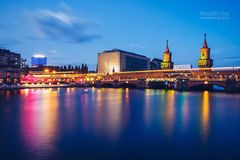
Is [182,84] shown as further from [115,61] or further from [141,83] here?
[115,61]

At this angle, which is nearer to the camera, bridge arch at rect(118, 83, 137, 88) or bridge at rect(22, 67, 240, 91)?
bridge at rect(22, 67, 240, 91)

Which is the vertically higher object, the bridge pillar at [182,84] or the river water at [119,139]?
the bridge pillar at [182,84]

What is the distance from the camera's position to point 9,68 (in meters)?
116

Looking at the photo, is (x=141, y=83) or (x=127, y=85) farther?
(x=127, y=85)

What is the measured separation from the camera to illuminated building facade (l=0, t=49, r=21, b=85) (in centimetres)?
11238

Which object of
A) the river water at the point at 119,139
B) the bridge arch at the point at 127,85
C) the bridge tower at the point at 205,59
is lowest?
the river water at the point at 119,139

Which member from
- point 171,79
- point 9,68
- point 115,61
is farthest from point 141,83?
point 9,68

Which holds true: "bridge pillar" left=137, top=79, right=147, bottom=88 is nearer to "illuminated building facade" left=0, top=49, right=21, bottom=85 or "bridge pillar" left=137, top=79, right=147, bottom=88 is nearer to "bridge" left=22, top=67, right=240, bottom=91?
"bridge" left=22, top=67, right=240, bottom=91

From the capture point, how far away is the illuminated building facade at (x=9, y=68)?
112m

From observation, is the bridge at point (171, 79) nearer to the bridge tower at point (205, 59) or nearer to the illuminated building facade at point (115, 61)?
the illuminated building facade at point (115, 61)

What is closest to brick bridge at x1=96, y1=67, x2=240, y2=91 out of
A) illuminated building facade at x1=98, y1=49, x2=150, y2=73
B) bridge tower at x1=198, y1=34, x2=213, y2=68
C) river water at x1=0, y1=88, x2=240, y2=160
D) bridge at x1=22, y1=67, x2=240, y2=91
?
bridge at x1=22, y1=67, x2=240, y2=91

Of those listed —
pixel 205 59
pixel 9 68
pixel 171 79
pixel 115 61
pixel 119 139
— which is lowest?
pixel 119 139

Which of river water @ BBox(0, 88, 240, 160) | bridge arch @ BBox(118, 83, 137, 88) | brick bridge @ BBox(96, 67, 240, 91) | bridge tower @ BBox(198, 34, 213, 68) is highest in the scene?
bridge tower @ BBox(198, 34, 213, 68)

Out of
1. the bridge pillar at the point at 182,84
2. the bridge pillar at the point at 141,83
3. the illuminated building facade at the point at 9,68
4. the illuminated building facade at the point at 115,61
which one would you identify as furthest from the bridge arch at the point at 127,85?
the illuminated building facade at the point at 9,68
